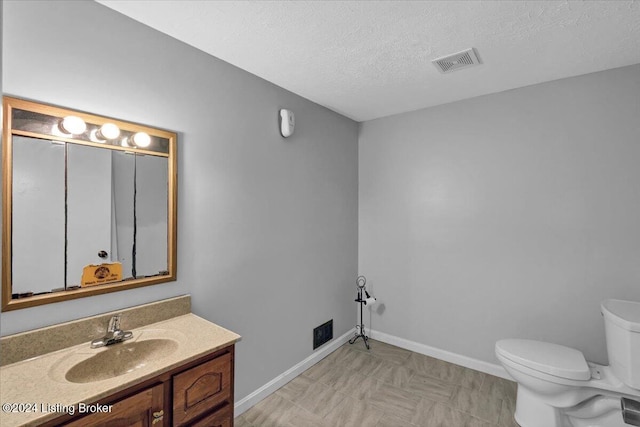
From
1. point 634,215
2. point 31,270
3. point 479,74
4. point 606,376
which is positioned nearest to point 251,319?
point 31,270

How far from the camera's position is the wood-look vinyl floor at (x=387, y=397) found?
2.16 m

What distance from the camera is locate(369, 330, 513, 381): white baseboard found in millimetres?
2689

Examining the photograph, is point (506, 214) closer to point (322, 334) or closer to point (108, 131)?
point (322, 334)

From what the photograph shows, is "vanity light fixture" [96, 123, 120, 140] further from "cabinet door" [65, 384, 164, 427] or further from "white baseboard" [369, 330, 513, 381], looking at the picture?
"white baseboard" [369, 330, 513, 381]

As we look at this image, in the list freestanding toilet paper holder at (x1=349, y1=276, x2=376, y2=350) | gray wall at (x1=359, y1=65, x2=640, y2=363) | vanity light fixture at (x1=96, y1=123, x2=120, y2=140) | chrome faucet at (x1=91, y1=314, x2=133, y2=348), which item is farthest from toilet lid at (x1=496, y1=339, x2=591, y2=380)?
vanity light fixture at (x1=96, y1=123, x2=120, y2=140)

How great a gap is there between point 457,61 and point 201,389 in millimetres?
2382

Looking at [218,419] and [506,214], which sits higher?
[506,214]

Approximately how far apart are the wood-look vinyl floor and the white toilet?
0.81 ft

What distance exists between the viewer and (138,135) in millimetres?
1726

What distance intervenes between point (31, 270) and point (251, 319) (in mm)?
1282

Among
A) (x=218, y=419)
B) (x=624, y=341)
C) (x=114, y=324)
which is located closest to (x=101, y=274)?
(x=114, y=324)

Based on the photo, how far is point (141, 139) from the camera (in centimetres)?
173

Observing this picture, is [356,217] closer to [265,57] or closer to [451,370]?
[451,370]

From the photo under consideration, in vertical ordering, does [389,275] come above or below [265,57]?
below
